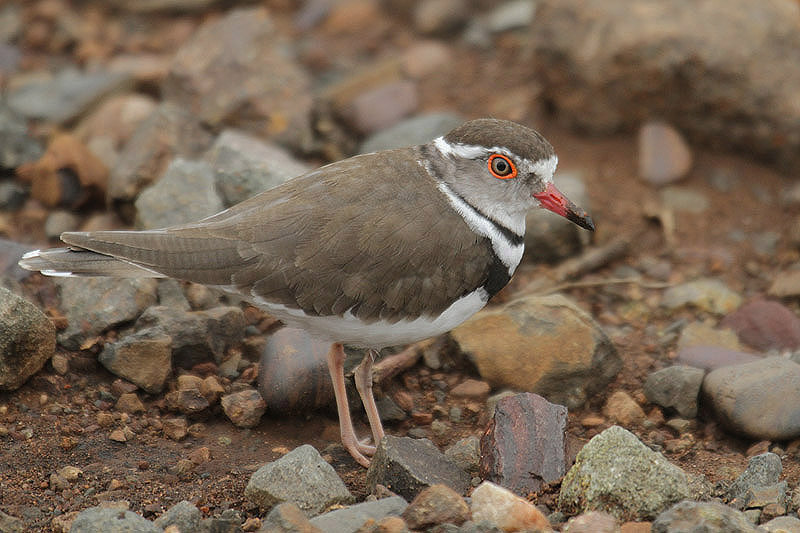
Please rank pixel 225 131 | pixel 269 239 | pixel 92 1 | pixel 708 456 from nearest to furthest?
pixel 269 239 < pixel 708 456 < pixel 225 131 < pixel 92 1

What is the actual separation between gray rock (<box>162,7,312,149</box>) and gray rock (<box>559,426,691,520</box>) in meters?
4.75

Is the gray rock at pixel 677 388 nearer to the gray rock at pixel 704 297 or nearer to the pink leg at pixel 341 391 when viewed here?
the gray rock at pixel 704 297

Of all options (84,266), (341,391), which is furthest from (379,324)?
(84,266)

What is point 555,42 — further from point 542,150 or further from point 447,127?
point 542,150

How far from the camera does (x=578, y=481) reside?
193 inches

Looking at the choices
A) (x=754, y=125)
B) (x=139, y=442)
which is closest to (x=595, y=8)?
(x=754, y=125)

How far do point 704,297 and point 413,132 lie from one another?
2.73 m

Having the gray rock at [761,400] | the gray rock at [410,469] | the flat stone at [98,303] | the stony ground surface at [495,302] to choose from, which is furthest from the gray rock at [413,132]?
the gray rock at [410,469]

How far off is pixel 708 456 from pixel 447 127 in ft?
12.6

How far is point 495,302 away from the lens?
7469 mm

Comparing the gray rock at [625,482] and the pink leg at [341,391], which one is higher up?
the gray rock at [625,482]

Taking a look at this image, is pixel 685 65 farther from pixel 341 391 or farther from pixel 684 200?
pixel 341 391

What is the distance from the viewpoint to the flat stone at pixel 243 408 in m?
5.93

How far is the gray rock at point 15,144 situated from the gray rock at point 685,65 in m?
4.57
